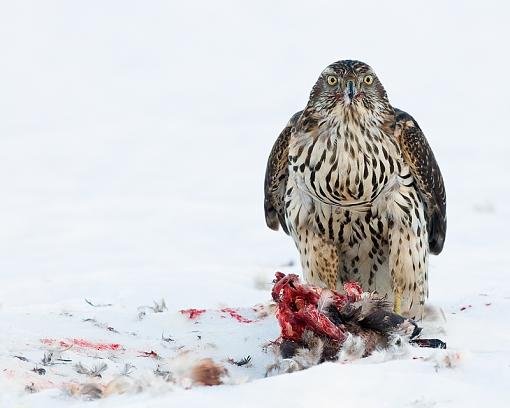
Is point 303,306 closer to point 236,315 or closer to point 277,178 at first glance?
point 236,315

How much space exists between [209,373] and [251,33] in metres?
25.2

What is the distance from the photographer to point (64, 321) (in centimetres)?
621

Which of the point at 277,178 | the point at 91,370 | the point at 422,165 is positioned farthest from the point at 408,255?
the point at 91,370

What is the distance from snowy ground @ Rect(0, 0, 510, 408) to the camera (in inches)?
192

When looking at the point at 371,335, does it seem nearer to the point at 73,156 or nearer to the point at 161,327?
the point at 161,327

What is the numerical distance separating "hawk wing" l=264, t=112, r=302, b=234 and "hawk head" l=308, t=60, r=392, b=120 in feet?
1.55

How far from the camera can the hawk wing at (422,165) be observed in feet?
21.9

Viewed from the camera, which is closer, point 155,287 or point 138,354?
point 138,354

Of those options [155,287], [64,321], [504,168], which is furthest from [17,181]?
[64,321]

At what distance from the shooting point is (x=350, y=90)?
21.0ft

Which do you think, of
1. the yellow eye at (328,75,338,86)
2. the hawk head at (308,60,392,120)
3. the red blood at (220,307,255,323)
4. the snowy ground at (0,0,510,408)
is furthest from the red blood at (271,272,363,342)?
the yellow eye at (328,75,338,86)

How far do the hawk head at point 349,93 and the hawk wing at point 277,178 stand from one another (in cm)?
47

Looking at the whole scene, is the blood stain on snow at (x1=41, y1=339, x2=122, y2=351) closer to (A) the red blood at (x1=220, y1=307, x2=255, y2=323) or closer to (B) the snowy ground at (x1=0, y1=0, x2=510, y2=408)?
(B) the snowy ground at (x1=0, y1=0, x2=510, y2=408)

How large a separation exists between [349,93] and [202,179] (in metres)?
8.31
